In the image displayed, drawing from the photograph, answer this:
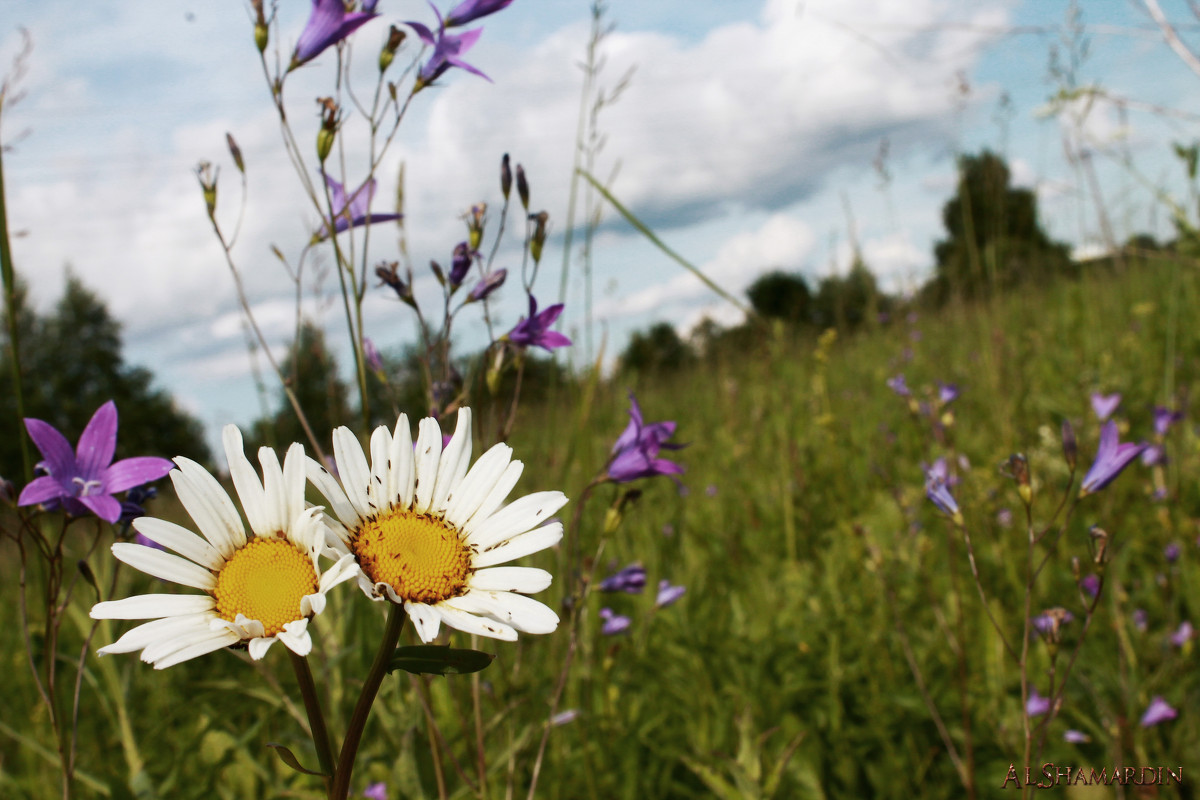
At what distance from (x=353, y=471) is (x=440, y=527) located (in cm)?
9

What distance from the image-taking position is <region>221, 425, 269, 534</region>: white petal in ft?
2.15

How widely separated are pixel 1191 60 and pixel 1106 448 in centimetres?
95

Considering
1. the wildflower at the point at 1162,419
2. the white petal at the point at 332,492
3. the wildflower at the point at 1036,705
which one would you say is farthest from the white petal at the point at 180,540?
the wildflower at the point at 1162,419

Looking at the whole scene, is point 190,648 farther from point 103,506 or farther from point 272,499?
point 103,506

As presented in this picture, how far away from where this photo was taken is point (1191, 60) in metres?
1.65

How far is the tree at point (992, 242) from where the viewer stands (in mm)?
4332

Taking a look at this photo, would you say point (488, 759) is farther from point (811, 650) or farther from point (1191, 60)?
point (1191, 60)

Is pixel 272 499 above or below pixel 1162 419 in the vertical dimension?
above

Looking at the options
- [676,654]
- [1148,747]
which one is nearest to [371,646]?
[676,654]

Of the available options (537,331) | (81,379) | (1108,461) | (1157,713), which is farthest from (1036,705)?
(81,379)

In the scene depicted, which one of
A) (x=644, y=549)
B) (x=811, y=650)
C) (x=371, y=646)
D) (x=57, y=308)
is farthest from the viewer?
(x=57, y=308)

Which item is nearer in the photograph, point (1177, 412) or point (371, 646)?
point (371, 646)

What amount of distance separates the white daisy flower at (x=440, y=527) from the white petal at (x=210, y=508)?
0.30ft

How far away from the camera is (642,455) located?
1.33m
